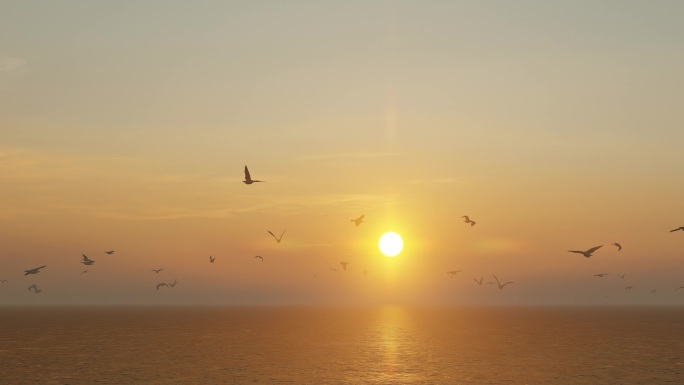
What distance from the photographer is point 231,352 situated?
92625 mm

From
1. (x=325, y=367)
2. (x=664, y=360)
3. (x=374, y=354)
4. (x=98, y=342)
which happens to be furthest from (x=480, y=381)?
(x=98, y=342)

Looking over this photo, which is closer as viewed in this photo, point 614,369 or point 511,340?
point 614,369

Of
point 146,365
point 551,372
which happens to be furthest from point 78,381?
point 551,372

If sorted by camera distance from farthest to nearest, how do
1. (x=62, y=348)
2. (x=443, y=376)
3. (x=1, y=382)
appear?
(x=62, y=348) → (x=443, y=376) → (x=1, y=382)

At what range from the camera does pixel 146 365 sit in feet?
248

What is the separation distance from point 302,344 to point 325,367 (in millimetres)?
35477

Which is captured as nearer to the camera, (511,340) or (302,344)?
(302,344)

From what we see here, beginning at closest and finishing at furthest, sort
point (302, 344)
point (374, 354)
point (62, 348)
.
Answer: point (374, 354) < point (62, 348) < point (302, 344)

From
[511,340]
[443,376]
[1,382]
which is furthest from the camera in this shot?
[511,340]

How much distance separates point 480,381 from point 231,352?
41.3m

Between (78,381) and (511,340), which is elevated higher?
(511,340)

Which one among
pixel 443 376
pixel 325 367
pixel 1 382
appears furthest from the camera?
pixel 325 367

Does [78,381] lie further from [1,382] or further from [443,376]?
[443,376]

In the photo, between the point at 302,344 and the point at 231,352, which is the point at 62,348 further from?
the point at 302,344
